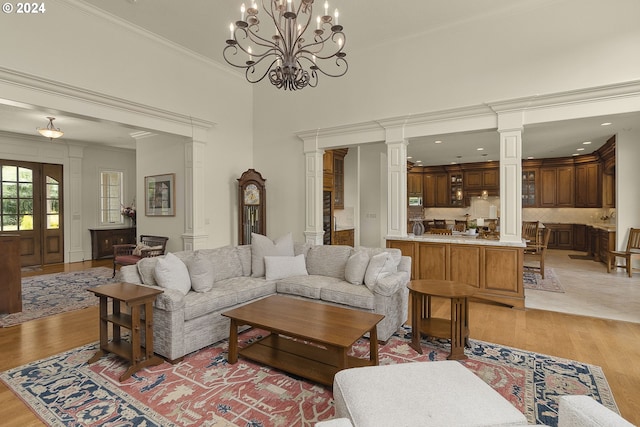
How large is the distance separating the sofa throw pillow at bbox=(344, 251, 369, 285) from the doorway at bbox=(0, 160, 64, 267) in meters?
7.78

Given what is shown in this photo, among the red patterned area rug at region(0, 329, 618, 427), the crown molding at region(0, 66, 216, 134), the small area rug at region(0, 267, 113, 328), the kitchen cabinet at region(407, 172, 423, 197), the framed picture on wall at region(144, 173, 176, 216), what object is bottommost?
the red patterned area rug at region(0, 329, 618, 427)

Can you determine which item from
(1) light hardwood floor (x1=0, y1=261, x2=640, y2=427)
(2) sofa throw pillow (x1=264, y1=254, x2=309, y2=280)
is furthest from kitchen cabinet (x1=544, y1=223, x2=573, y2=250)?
(2) sofa throw pillow (x1=264, y1=254, x2=309, y2=280)

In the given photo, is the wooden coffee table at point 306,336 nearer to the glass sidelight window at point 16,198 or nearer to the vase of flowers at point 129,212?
the vase of flowers at point 129,212

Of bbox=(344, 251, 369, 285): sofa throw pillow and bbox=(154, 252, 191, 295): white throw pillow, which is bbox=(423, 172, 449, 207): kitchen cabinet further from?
bbox=(154, 252, 191, 295): white throw pillow

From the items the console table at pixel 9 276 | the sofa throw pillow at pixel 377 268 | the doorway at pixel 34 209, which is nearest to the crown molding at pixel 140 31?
the console table at pixel 9 276

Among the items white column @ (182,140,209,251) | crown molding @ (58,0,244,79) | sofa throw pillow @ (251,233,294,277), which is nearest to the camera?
crown molding @ (58,0,244,79)

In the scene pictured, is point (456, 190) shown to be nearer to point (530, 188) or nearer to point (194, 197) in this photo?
point (530, 188)

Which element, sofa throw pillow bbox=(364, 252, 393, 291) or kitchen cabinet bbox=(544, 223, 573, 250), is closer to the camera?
sofa throw pillow bbox=(364, 252, 393, 291)

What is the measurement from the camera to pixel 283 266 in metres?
4.23

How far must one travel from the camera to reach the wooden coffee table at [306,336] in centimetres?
247

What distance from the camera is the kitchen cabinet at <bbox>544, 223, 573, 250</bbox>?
1021cm

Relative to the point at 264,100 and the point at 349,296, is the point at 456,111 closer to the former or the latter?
the point at 349,296

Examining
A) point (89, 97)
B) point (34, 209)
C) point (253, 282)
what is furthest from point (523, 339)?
→ point (34, 209)

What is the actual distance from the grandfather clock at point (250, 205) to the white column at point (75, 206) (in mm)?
A: 5200
